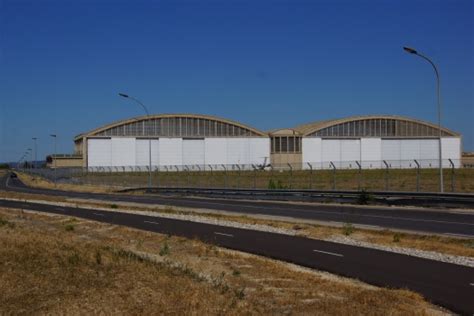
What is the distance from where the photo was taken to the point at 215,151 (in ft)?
343

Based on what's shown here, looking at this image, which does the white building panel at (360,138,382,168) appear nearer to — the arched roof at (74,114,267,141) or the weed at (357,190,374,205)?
the arched roof at (74,114,267,141)

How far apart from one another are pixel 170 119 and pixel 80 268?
9174 centimetres

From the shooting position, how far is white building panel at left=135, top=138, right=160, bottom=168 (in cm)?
9938

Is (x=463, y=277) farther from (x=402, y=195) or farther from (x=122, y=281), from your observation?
(x=402, y=195)

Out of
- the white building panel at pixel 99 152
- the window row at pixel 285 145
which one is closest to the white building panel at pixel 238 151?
the window row at pixel 285 145

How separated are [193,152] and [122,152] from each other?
39.2 ft

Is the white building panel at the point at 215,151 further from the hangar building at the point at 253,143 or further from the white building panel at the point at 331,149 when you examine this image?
the white building panel at the point at 331,149

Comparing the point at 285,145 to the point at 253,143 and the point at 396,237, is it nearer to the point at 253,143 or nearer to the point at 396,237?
the point at 253,143

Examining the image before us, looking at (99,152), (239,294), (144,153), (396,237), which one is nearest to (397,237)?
(396,237)

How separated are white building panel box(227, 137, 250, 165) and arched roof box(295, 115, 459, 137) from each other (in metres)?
10.2

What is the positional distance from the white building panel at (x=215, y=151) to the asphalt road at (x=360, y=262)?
7871 centimetres

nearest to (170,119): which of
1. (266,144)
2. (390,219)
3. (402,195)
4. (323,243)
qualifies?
(266,144)

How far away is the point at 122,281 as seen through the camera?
10.2 meters

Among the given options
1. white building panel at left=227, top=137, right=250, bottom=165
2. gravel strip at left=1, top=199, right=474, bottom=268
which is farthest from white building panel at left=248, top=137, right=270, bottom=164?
gravel strip at left=1, top=199, right=474, bottom=268
